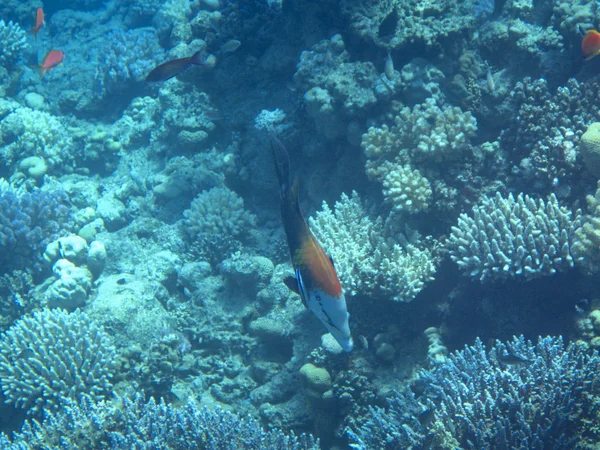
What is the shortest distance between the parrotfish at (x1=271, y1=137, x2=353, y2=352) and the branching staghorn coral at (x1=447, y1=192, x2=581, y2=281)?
257cm

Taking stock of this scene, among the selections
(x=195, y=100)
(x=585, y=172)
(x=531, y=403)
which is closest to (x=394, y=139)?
(x=585, y=172)

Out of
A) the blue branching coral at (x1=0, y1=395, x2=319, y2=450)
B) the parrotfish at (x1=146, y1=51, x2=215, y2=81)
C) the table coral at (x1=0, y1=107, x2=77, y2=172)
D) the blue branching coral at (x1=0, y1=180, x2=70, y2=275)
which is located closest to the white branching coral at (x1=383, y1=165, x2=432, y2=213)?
the blue branching coral at (x1=0, y1=395, x2=319, y2=450)

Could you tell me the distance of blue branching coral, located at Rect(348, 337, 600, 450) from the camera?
2861 mm

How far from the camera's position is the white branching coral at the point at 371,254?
4.16 meters

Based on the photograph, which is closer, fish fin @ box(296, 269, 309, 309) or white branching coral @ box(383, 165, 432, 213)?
fish fin @ box(296, 269, 309, 309)

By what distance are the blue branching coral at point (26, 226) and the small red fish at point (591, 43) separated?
8.31 m

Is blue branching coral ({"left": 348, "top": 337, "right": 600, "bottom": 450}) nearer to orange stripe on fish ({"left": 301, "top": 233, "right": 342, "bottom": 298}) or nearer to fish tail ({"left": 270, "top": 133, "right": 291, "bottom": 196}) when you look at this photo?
orange stripe on fish ({"left": 301, "top": 233, "right": 342, "bottom": 298})

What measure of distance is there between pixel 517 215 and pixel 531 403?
1871 millimetres

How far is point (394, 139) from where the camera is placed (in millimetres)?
4859

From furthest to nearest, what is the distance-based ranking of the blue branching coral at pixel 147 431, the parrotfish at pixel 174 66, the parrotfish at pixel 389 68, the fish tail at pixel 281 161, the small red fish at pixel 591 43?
the parrotfish at pixel 174 66 < the parrotfish at pixel 389 68 < the small red fish at pixel 591 43 < the blue branching coral at pixel 147 431 < the fish tail at pixel 281 161

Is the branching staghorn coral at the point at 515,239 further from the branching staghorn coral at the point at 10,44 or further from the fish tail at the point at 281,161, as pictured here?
the branching staghorn coral at the point at 10,44

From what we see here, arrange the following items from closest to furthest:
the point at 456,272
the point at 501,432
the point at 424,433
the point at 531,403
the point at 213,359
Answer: the point at 501,432 → the point at 531,403 → the point at 424,433 → the point at 456,272 → the point at 213,359

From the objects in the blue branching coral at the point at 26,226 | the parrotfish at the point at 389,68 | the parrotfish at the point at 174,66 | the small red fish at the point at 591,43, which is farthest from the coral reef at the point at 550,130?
the blue branching coral at the point at 26,226

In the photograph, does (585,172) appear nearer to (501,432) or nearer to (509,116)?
(509,116)
